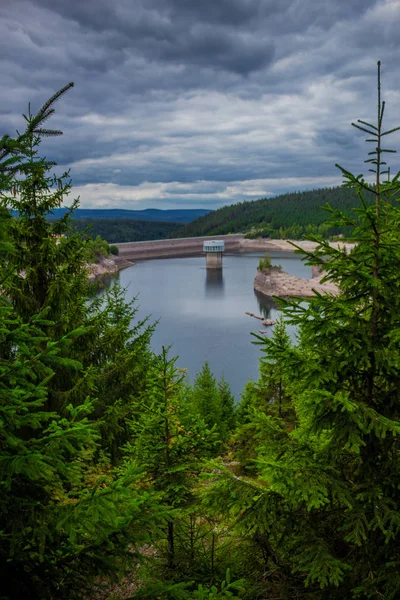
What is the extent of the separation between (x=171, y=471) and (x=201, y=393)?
50.0 feet

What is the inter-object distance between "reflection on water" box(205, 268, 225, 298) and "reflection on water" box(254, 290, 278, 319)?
6089 mm

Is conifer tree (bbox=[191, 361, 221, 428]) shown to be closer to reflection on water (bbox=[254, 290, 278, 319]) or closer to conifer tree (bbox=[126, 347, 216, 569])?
conifer tree (bbox=[126, 347, 216, 569])

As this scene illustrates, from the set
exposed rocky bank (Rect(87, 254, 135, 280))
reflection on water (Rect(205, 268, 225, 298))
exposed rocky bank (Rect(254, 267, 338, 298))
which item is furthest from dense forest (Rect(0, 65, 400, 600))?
exposed rocky bank (Rect(87, 254, 135, 280))

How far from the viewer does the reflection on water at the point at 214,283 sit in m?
71.8

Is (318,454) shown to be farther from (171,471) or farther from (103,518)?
(103,518)

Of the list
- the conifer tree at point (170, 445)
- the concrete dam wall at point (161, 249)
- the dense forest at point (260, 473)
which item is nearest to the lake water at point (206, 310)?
the conifer tree at point (170, 445)

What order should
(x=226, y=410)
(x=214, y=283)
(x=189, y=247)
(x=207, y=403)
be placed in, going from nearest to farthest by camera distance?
(x=207, y=403) < (x=226, y=410) < (x=214, y=283) < (x=189, y=247)

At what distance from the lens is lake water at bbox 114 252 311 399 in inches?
1457

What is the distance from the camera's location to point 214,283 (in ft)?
269

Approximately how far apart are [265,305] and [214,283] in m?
21.4

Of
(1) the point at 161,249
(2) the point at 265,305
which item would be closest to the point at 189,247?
(1) the point at 161,249

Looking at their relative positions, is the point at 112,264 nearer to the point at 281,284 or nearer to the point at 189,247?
the point at 281,284

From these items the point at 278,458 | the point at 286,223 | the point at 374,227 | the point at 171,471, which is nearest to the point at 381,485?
the point at 278,458

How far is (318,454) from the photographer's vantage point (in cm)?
472
